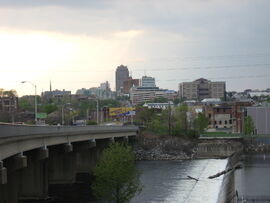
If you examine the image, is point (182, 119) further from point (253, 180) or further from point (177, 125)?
point (253, 180)

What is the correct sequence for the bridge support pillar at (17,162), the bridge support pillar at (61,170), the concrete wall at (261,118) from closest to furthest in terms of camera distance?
the bridge support pillar at (17,162)
the bridge support pillar at (61,170)
the concrete wall at (261,118)

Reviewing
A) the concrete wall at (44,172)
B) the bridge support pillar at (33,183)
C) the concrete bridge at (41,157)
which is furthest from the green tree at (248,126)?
the bridge support pillar at (33,183)

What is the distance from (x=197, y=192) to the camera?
73.7 meters

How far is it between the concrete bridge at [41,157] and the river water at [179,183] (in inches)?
394

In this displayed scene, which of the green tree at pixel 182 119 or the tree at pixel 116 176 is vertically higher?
the green tree at pixel 182 119

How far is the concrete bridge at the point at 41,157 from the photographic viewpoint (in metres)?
52.5

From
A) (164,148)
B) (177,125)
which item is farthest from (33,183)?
(177,125)

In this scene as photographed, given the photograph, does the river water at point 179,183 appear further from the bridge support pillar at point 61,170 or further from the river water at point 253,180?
the bridge support pillar at point 61,170

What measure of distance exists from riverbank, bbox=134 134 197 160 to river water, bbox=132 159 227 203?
45.0ft

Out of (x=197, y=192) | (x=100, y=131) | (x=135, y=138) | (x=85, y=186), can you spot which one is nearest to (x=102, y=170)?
(x=197, y=192)

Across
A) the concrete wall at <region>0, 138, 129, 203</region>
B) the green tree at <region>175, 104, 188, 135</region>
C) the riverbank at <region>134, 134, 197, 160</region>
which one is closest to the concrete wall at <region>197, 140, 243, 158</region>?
the riverbank at <region>134, 134, 197, 160</region>

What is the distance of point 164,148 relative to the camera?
138 m

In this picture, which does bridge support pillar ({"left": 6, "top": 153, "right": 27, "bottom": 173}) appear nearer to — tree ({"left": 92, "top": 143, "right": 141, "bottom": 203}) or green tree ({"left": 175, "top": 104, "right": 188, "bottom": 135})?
tree ({"left": 92, "top": 143, "right": 141, "bottom": 203})

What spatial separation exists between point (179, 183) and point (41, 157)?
2573 cm
